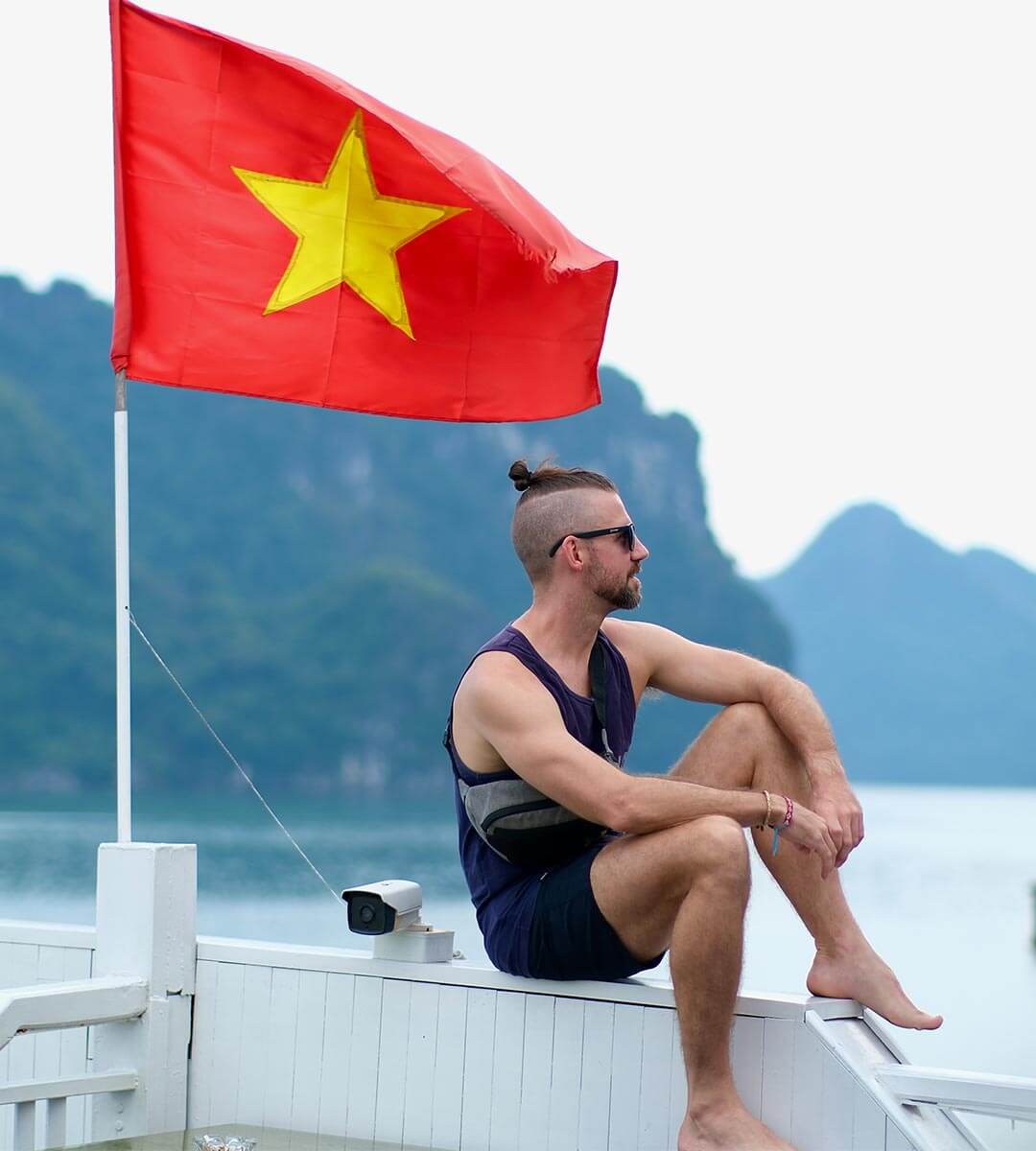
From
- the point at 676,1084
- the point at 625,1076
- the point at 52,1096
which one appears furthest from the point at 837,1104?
the point at 52,1096

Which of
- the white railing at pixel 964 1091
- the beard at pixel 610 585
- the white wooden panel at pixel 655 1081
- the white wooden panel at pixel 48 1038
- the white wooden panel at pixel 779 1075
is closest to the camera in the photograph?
the white railing at pixel 964 1091

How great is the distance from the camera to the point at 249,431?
373 feet

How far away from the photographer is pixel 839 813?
10.3 ft

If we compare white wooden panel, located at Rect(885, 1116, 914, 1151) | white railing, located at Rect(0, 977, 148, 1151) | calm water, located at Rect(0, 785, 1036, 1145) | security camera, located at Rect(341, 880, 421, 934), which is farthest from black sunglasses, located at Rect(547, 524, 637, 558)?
calm water, located at Rect(0, 785, 1036, 1145)

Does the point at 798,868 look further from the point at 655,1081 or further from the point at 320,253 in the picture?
the point at 320,253

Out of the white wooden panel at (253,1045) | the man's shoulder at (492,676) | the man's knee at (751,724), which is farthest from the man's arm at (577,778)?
Answer: the white wooden panel at (253,1045)

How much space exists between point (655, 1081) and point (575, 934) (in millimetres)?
339

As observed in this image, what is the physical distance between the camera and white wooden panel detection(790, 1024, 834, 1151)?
3105 millimetres

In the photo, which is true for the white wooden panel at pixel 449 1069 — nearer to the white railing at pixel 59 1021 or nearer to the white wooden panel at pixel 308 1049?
the white wooden panel at pixel 308 1049

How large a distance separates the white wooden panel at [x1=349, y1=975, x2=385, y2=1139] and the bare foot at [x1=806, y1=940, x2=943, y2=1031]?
1017mm

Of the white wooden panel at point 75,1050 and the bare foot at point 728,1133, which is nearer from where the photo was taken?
the bare foot at point 728,1133

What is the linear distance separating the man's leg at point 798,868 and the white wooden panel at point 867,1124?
202 mm

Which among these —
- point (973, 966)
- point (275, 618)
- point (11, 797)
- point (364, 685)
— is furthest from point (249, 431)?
point (973, 966)

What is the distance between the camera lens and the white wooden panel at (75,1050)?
3.89 metres
